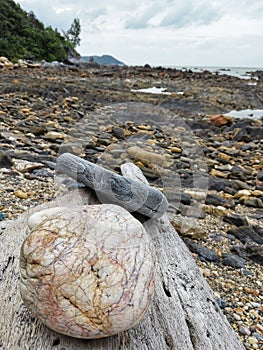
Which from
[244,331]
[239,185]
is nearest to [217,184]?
[239,185]

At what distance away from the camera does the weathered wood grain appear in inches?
60.6

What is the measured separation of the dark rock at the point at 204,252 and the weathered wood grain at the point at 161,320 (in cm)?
112

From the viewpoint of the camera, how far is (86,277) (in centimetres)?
146

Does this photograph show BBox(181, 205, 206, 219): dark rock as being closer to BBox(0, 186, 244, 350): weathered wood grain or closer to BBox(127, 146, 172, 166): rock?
BBox(127, 146, 172, 166): rock

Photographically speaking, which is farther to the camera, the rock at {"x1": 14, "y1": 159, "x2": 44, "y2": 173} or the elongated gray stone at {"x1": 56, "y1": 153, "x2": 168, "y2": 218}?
the rock at {"x1": 14, "y1": 159, "x2": 44, "y2": 173}

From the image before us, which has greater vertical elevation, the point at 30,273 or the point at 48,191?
the point at 30,273

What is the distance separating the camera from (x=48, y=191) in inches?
154

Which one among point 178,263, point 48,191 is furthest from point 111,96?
point 178,263

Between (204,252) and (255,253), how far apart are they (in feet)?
1.66

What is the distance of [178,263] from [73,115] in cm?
591

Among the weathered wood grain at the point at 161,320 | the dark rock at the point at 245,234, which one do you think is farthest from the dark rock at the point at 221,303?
the dark rock at the point at 245,234

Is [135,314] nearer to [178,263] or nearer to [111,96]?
[178,263]

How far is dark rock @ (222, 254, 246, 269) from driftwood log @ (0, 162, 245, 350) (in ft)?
3.80

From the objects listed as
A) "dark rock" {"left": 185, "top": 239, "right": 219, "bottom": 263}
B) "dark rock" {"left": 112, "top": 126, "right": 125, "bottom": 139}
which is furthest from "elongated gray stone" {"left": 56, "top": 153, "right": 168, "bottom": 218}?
"dark rock" {"left": 185, "top": 239, "right": 219, "bottom": 263}
